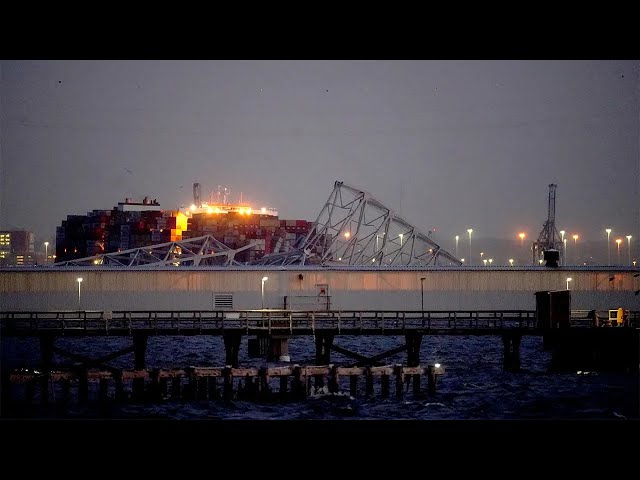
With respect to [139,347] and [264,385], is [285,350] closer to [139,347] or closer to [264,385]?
[139,347]

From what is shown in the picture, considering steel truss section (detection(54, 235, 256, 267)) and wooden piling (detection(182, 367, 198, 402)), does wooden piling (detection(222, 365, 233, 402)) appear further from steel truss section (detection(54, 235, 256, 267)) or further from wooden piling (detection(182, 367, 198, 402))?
steel truss section (detection(54, 235, 256, 267))

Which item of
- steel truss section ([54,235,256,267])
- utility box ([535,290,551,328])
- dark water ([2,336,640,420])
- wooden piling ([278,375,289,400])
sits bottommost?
dark water ([2,336,640,420])

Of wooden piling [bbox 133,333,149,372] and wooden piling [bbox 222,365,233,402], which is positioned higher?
wooden piling [bbox 133,333,149,372]

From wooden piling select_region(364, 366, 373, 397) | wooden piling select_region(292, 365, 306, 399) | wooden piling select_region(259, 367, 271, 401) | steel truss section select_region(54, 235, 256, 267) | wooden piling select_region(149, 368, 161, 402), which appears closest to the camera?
wooden piling select_region(149, 368, 161, 402)

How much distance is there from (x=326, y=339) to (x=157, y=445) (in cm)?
2379

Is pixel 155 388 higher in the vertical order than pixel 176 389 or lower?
higher

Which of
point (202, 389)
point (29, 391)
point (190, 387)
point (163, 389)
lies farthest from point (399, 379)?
point (29, 391)

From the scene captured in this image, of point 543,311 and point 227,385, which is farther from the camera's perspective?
point 543,311

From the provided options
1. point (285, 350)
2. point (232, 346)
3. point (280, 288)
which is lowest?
point (285, 350)

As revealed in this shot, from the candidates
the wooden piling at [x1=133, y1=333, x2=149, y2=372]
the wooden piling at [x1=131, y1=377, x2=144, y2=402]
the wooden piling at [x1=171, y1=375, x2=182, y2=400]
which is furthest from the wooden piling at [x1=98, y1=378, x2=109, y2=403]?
the wooden piling at [x1=133, y1=333, x2=149, y2=372]

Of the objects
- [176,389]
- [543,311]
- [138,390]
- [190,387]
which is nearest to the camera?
[138,390]

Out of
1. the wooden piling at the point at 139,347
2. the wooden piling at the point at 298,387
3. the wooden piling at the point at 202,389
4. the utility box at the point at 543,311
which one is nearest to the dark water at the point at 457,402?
the wooden piling at the point at 298,387
